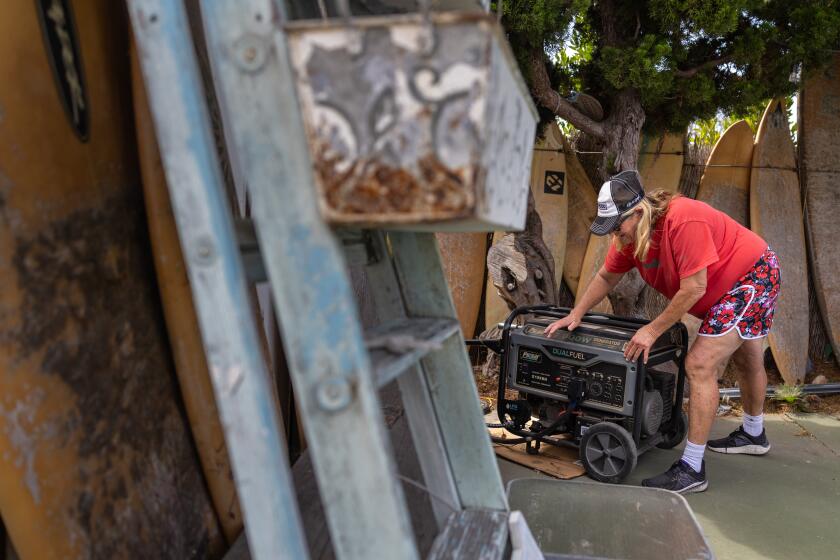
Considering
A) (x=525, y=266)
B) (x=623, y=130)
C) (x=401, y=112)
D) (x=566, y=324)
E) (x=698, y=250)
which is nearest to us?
(x=401, y=112)

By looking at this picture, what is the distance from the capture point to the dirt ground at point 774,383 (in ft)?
14.6

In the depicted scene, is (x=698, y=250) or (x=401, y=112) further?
(x=698, y=250)

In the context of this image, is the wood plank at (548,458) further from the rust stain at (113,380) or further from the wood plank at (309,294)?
the wood plank at (309,294)

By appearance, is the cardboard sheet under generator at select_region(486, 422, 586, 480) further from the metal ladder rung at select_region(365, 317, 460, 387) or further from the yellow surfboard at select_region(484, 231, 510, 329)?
the metal ladder rung at select_region(365, 317, 460, 387)

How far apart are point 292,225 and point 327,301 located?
10 cm

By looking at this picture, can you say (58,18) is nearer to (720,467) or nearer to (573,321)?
(573,321)

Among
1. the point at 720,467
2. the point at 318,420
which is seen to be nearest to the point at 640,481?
the point at 720,467

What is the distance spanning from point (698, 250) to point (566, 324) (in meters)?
0.73

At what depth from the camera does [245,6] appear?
78 centimetres

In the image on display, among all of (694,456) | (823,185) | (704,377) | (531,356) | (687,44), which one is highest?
(687,44)

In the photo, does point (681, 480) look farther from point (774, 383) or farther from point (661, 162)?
point (661, 162)

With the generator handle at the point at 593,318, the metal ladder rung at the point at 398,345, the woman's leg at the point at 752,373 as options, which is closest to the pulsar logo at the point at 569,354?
the generator handle at the point at 593,318

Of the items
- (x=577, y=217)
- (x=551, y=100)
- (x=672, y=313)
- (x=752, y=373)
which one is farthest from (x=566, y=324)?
(x=577, y=217)

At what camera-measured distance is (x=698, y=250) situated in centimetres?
288
